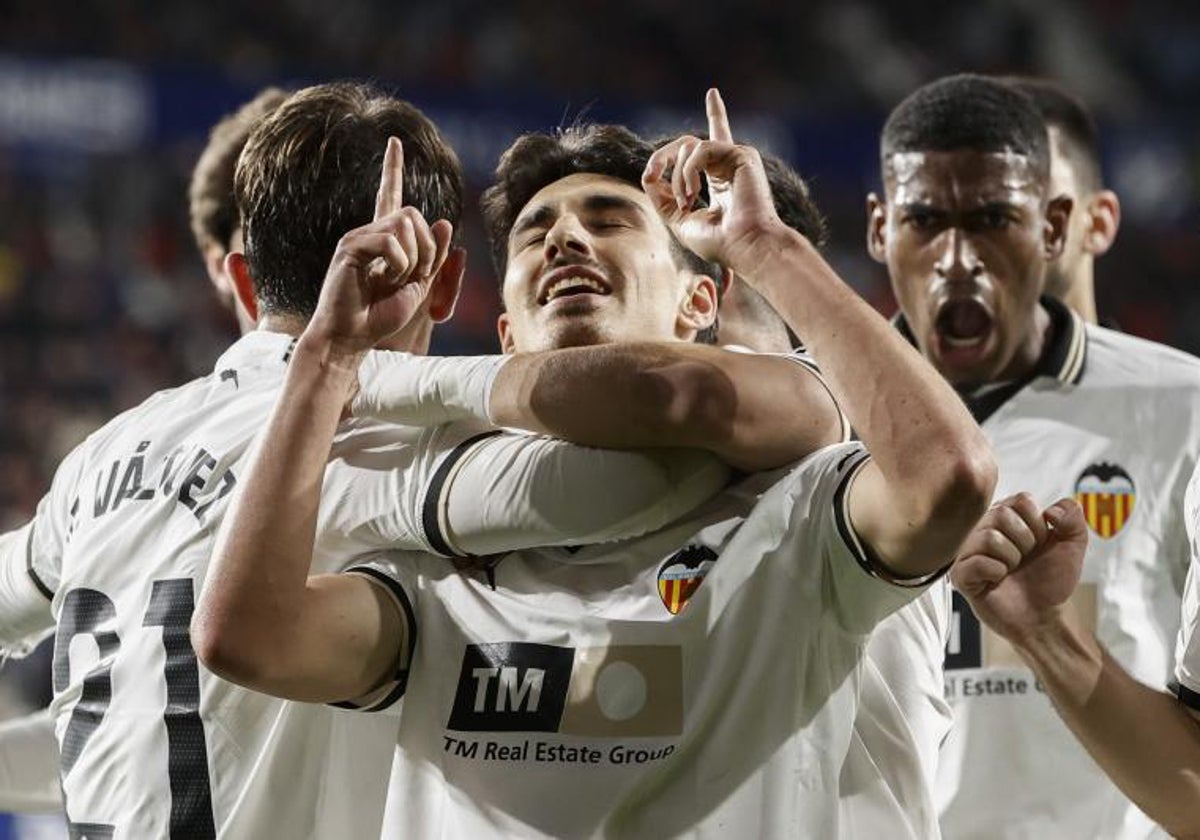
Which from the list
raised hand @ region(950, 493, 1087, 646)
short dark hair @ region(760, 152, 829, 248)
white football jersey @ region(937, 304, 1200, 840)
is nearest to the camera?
raised hand @ region(950, 493, 1087, 646)

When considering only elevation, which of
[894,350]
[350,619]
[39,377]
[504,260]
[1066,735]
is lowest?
[39,377]

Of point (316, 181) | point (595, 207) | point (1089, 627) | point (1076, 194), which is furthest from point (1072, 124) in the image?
point (316, 181)

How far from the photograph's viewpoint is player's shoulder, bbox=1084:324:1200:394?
3.94 meters

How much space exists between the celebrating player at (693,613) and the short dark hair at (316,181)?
398mm

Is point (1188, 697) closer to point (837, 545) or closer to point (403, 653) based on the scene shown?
point (837, 545)

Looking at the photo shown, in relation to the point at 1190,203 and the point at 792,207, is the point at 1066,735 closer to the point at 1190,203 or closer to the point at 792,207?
the point at 792,207

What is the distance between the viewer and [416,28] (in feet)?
44.4

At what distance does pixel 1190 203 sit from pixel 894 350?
11.0 metres

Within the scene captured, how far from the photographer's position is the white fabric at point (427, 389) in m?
2.53

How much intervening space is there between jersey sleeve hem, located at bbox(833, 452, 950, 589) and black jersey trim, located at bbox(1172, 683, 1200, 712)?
63 centimetres

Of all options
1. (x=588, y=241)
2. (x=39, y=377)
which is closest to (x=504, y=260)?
(x=588, y=241)

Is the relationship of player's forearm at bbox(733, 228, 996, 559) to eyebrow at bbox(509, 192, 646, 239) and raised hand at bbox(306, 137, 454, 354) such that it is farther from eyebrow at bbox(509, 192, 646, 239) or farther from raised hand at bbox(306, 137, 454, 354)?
eyebrow at bbox(509, 192, 646, 239)

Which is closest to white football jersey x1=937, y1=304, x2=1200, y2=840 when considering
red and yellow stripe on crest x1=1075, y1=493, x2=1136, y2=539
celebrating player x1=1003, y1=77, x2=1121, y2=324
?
red and yellow stripe on crest x1=1075, y1=493, x2=1136, y2=539

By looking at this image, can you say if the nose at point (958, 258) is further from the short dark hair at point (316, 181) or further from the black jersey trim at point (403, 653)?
the black jersey trim at point (403, 653)
